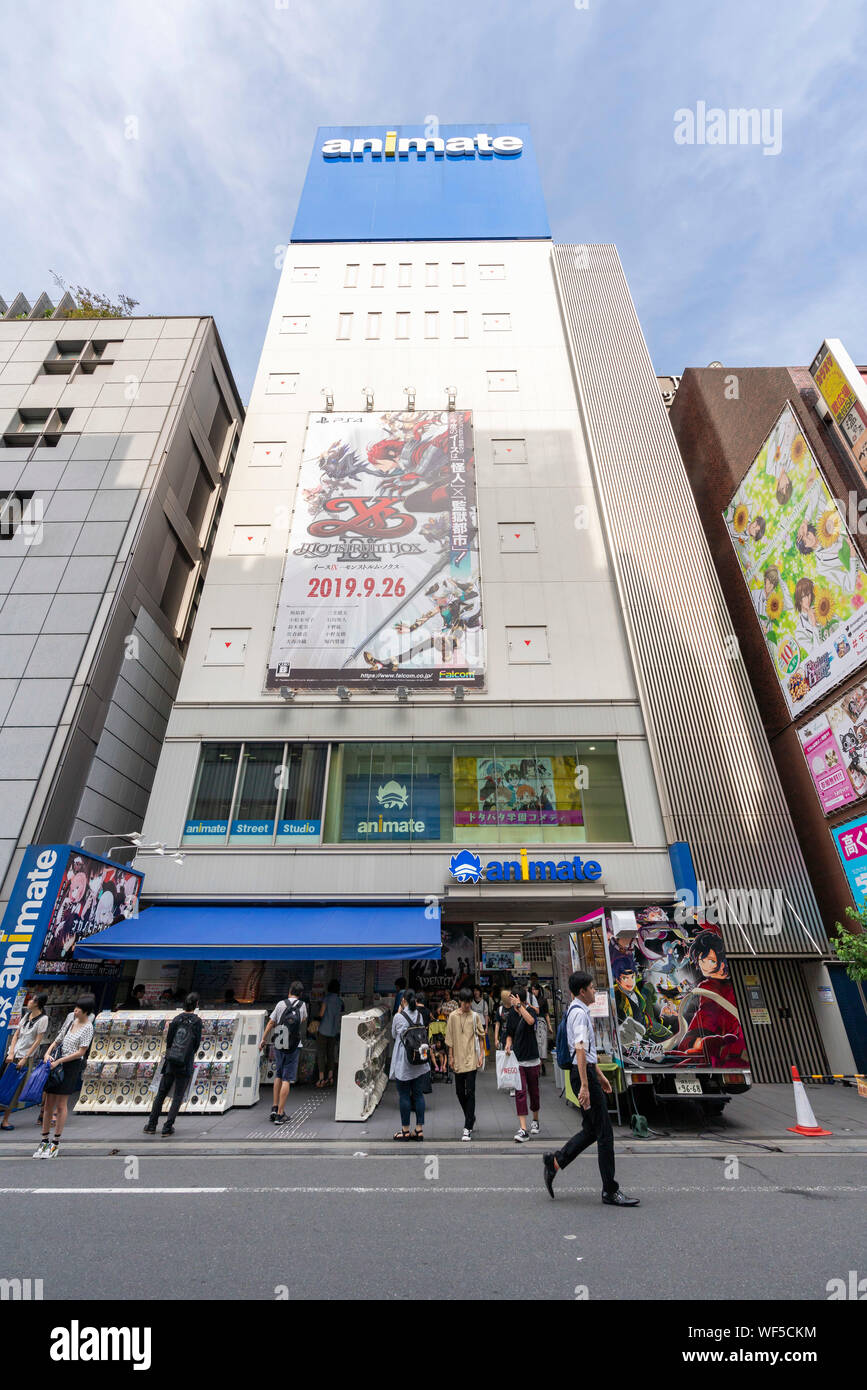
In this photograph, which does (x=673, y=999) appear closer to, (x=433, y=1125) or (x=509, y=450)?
(x=433, y=1125)

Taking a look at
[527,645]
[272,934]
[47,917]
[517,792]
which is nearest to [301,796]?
[272,934]

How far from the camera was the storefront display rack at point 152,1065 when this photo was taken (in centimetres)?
1094

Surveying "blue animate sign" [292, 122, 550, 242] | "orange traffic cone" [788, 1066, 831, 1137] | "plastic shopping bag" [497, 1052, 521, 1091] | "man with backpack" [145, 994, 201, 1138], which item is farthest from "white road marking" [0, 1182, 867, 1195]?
"blue animate sign" [292, 122, 550, 242]

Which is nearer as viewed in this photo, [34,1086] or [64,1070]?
[64,1070]

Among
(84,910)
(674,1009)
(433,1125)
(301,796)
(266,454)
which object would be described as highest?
(266,454)

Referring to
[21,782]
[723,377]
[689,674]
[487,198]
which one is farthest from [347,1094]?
[487,198]

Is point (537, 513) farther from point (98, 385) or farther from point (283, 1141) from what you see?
point (283, 1141)

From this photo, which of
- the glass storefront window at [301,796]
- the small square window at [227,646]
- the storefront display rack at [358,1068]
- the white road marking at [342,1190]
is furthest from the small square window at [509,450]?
the white road marking at [342,1190]

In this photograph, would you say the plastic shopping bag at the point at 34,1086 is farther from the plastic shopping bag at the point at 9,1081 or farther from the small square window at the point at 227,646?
the small square window at the point at 227,646

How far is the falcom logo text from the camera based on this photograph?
128ft

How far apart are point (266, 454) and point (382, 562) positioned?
7495 mm

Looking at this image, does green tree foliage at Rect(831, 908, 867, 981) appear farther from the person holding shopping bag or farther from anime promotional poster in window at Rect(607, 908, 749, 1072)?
the person holding shopping bag

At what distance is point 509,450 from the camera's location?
79.0 ft

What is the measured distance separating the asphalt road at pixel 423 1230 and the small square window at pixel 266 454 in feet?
71.4
